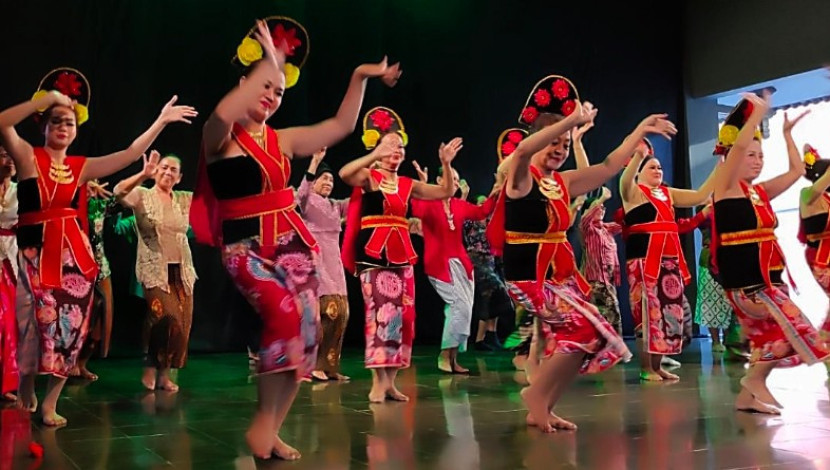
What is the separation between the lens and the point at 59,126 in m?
3.87

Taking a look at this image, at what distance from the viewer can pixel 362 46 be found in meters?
8.19

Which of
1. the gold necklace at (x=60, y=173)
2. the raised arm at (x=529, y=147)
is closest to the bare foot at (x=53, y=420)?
the gold necklace at (x=60, y=173)

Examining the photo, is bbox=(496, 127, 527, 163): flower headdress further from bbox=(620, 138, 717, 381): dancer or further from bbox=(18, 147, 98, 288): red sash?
bbox=(18, 147, 98, 288): red sash

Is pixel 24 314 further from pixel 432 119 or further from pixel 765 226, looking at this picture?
pixel 432 119

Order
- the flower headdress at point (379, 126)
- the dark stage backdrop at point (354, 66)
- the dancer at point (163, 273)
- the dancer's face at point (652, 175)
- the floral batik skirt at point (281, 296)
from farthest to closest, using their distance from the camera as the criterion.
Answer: the dark stage backdrop at point (354, 66), the dancer's face at point (652, 175), the dancer at point (163, 273), the flower headdress at point (379, 126), the floral batik skirt at point (281, 296)

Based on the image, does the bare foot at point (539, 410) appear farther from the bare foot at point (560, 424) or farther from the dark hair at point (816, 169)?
the dark hair at point (816, 169)

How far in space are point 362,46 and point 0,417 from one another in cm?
508

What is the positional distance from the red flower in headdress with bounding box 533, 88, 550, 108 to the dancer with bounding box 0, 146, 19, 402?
2672mm

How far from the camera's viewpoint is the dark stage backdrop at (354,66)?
7199 millimetres

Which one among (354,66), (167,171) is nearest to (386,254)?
(167,171)

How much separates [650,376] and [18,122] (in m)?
3.85

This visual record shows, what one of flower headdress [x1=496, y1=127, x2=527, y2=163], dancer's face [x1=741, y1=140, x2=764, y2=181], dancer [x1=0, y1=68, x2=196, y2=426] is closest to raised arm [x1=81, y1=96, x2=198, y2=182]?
dancer [x1=0, y1=68, x2=196, y2=426]

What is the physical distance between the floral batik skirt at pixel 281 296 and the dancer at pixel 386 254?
168 centimetres

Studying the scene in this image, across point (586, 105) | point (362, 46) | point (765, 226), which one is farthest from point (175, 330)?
point (362, 46)
